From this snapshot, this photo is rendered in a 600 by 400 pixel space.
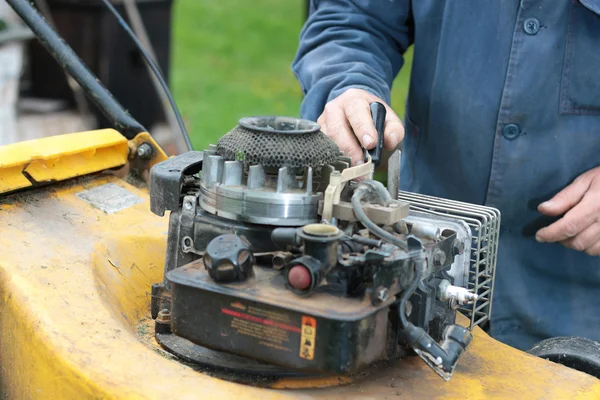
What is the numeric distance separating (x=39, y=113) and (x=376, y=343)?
12.3 feet

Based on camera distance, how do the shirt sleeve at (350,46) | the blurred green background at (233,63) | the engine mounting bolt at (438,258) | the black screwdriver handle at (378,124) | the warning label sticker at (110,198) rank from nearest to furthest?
1. the engine mounting bolt at (438,258)
2. the black screwdriver handle at (378,124)
3. the warning label sticker at (110,198)
4. the shirt sleeve at (350,46)
5. the blurred green background at (233,63)

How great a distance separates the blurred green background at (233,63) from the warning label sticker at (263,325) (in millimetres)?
4161

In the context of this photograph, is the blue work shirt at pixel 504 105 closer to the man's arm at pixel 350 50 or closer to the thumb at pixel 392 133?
the man's arm at pixel 350 50

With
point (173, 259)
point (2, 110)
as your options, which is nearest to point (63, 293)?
point (173, 259)

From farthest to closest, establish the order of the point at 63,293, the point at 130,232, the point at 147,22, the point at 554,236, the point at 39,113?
the point at 147,22
the point at 39,113
the point at 554,236
the point at 130,232
the point at 63,293

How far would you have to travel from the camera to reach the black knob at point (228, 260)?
118 centimetres

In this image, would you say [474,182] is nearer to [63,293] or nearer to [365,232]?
[365,232]

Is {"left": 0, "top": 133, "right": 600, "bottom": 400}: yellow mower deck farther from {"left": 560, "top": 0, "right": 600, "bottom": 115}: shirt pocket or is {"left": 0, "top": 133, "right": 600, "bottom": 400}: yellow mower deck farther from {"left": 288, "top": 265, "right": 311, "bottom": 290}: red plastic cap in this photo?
{"left": 560, "top": 0, "right": 600, "bottom": 115}: shirt pocket

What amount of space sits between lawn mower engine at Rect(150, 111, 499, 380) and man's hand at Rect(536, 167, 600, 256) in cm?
34

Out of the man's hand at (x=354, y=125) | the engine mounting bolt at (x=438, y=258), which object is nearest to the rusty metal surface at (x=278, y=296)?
the engine mounting bolt at (x=438, y=258)

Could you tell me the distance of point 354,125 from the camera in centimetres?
161

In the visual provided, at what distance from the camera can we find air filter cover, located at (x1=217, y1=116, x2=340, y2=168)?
4.25 ft

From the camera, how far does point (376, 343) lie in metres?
1.20

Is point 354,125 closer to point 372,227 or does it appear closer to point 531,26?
point 372,227
